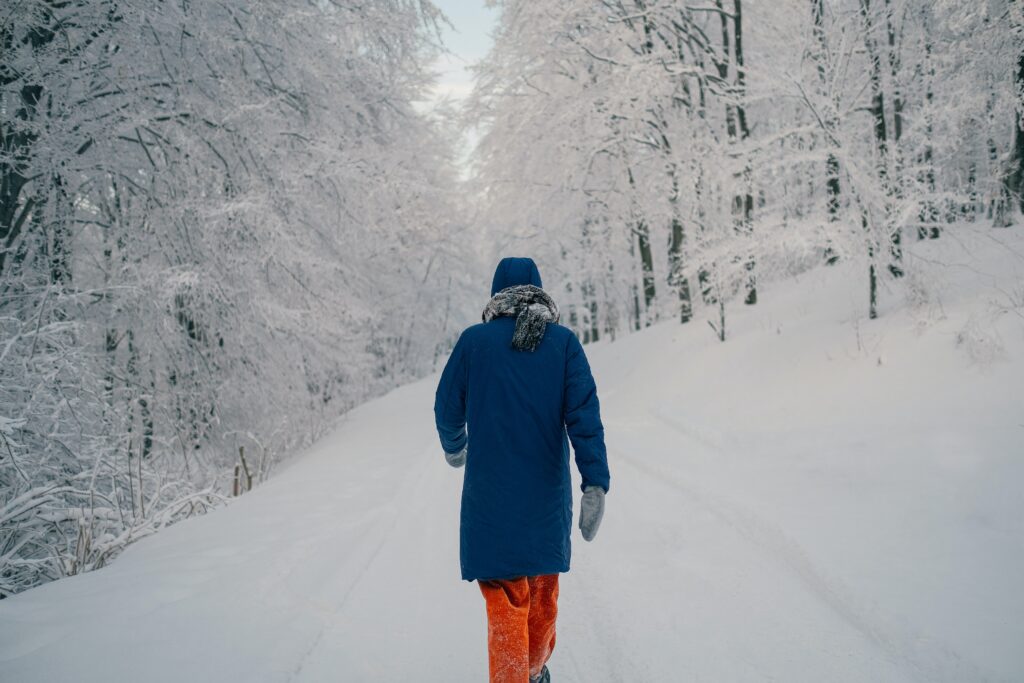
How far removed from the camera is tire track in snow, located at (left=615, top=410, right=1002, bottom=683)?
252 centimetres

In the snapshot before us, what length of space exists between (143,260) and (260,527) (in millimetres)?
4039

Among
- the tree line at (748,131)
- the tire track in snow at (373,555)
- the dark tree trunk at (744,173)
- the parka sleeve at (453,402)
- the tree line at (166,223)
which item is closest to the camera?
the parka sleeve at (453,402)

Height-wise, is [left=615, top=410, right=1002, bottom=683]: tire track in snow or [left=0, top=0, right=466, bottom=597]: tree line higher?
[left=0, top=0, right=466, bottom=597]: tree line

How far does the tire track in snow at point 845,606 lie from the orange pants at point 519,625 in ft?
5.71

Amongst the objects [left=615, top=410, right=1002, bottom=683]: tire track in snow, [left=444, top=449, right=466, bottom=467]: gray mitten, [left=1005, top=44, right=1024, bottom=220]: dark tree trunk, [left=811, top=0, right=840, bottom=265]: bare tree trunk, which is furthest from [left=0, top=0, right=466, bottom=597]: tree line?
[left=1005, top=44, right=1024, bottom=220]: dark tree trunk

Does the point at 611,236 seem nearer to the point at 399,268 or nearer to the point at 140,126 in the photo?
the point at 399,268

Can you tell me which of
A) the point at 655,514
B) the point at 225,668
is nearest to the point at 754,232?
the point at 655,514

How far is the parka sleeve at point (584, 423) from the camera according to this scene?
237cm

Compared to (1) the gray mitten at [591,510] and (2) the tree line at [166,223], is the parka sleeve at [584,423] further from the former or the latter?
(2) the tree line at [166,223]

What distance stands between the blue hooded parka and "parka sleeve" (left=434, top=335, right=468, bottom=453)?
30 mm

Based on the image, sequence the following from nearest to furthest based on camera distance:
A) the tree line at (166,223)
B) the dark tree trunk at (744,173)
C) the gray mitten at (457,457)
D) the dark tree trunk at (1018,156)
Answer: the gray mitten at (457,457) < the tree line at (166,223) < the dark tree trunk at (1018,156) < the dark tree trunk at (744,173)

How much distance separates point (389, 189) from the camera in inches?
277

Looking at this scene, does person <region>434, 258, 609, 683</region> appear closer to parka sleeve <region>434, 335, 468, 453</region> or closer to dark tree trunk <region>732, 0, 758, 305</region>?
parka sleeve <region>434, 335, 468, 453</region>

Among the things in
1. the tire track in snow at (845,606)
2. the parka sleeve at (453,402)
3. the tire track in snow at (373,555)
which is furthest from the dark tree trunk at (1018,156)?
the parka sleeve at (453,402)
